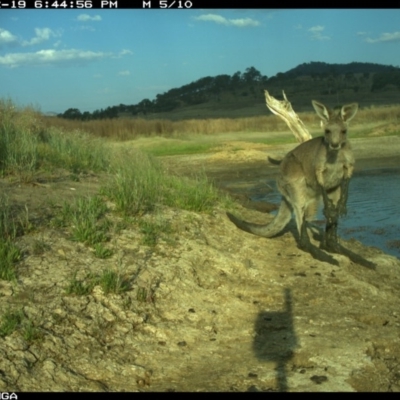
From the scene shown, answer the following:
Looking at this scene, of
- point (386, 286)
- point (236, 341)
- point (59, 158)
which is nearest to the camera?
point (236, 341)

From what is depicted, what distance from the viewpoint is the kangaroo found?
834 cm

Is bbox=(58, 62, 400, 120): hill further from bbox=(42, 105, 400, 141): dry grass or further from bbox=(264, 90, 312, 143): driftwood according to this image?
bbox=(264, 90, 312, 143): driftwood

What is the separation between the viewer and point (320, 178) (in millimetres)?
8555

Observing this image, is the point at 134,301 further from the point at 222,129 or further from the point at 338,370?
the point at 222,129

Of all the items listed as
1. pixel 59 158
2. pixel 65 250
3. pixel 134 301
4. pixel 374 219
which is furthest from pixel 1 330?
pixel 374 219

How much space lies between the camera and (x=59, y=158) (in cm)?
1147

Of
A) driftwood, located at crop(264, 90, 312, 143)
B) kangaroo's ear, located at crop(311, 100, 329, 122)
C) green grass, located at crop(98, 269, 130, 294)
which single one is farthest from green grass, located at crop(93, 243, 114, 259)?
driftwood, located at crop(264, 90, 312, 143)

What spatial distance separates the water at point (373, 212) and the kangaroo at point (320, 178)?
1724 mm

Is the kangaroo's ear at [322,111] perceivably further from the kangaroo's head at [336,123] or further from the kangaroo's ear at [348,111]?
the kangaroo's ear at [348,111]

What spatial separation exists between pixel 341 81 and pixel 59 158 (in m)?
70.4

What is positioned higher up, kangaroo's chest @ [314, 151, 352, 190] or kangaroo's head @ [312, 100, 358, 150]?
kangaroo's head @ [312, 100, 358, 150]

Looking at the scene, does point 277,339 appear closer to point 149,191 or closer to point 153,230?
point 153,230

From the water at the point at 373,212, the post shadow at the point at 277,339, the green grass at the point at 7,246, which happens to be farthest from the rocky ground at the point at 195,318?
the water at the point at 373,212

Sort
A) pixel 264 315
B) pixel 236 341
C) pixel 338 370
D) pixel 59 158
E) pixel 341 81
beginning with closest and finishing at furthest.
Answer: pixel 338 370 < pixel 236 341 < pixel 264 315 < pixel 59 158 < pixel 341 81
